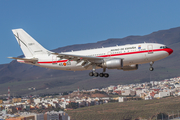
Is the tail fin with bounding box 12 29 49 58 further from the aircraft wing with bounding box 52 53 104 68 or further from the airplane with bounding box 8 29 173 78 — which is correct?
the aircraft wing with bounding box 52 53 104 68

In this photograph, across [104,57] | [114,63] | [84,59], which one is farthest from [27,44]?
[114,63]

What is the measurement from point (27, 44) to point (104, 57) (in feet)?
56.7

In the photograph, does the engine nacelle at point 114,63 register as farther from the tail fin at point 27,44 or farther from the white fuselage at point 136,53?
the tail fin at point 27,44

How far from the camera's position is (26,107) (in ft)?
431

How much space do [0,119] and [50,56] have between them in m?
41.3

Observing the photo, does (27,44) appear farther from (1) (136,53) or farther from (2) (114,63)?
(1) (136,53)

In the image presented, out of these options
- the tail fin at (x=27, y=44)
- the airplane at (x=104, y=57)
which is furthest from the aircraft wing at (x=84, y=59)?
the tail fin at (x=27, y=44)

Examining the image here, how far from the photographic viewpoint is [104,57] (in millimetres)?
53188

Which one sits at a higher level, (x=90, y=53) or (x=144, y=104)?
(x=90, y=53)

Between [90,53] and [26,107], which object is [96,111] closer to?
[26,107]

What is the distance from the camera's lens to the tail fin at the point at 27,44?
61031 millimetres

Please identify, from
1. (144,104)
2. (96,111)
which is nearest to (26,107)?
(96,111)

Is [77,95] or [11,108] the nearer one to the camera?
[11,108]

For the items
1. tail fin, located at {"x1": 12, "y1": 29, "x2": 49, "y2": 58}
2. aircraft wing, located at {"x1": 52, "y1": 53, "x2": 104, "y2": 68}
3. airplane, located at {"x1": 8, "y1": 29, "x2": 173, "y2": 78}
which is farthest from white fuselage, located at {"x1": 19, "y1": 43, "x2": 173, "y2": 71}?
tail fin, located at {"x1": 12, "y1": 29, "x2": 49, "y2": 58}
